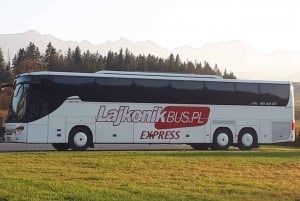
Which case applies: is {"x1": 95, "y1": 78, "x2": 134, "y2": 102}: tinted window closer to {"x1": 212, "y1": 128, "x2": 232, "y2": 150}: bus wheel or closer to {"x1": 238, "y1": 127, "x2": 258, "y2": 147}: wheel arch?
{"x1": 212, "y1": 128, "x2": 232, "y2": 150}: bus wheel

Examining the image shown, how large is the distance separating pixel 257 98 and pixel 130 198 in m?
15.7

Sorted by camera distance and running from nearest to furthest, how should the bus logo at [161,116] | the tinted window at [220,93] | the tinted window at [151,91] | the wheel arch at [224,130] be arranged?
the bus logo at [161,116] < the tinted window at [151,91] < the tinted window at [220,93] < the wheel arch at [224,130]

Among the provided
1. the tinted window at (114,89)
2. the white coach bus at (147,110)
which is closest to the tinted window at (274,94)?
the white coach bus at (147,110)

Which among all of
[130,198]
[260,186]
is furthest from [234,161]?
[130,198]

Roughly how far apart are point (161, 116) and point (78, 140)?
363cm

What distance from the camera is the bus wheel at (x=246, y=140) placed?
26203 mm

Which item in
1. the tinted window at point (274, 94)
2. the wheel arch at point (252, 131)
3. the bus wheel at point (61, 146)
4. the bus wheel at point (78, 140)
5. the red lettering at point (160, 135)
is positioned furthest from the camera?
the tinted window at point (274, 94)

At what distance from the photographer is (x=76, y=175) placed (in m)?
14.7

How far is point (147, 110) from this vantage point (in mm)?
24547

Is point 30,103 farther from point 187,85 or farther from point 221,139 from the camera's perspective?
point 221,139

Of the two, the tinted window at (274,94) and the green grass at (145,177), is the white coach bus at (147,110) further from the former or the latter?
the green grass at (145,177)

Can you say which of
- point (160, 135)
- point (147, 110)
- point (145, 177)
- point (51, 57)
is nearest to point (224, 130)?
point (160, 135)

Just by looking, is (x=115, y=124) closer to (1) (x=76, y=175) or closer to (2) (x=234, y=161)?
(2) (x=234, y=161)

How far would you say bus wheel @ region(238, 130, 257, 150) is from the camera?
1032 inches
